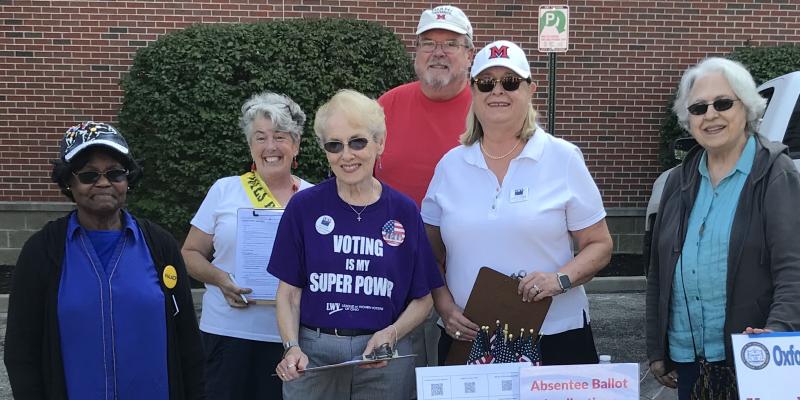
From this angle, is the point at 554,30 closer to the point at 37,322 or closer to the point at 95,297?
the point at 95,297

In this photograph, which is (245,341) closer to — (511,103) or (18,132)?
(511,103)

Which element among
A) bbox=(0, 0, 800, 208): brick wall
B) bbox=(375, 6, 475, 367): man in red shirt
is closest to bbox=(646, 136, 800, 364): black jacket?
bbox=(375, 6, 475, 367): man in red shirt

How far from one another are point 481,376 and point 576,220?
0.73 metres

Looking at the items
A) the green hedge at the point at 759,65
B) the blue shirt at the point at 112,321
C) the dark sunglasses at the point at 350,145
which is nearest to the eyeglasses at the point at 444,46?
the dark sunglasses at the point at 350,145

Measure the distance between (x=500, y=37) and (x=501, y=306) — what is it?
23.1 feet

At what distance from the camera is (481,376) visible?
8.34 ft

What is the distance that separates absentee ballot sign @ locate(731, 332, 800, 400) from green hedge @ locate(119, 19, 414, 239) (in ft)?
19.4

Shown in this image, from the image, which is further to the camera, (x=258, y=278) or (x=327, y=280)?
(x=258, y=278)

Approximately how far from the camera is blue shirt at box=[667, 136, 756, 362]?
2564 millimetres

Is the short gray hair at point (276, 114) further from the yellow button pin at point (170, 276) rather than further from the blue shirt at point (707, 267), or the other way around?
the blue shirt at point (707, 267)

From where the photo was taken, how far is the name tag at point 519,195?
2781 mm

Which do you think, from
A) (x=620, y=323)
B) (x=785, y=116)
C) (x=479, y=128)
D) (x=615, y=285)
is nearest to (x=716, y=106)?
(x=479, y=128)

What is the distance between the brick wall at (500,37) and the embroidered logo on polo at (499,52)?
6.39 meters

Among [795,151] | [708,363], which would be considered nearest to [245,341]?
[708,363]
